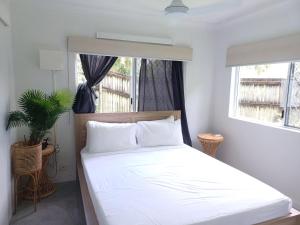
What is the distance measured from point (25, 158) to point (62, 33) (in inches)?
62.2

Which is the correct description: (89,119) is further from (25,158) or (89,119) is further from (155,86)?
(155,86)

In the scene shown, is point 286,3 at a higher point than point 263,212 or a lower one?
higher

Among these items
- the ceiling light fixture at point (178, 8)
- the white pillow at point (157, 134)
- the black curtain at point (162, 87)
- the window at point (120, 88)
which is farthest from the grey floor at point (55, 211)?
the ceiling light fixture at point (178, 8)

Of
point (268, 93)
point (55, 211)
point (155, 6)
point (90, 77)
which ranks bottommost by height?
point (55, 211)

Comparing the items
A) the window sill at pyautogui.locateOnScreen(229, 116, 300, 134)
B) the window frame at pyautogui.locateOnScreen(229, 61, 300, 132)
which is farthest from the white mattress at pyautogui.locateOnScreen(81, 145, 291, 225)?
the window frame at pyautogui.locateOnScreen(229, 61, 300, 132)

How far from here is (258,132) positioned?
2.87 metres

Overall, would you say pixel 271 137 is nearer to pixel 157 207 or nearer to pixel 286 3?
pixel 286 3

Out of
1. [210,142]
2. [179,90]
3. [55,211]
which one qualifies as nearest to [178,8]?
[179,90]

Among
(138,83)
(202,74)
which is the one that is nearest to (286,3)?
(202,74)

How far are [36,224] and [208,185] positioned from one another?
66.4 inches

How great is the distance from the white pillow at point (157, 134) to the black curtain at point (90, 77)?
748 mm

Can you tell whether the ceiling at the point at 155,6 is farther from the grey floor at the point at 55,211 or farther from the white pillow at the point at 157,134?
the grey floor at the point at 55,211

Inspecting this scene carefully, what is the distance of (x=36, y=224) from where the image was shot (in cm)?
211

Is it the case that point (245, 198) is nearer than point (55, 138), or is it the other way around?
point (245, 198)
